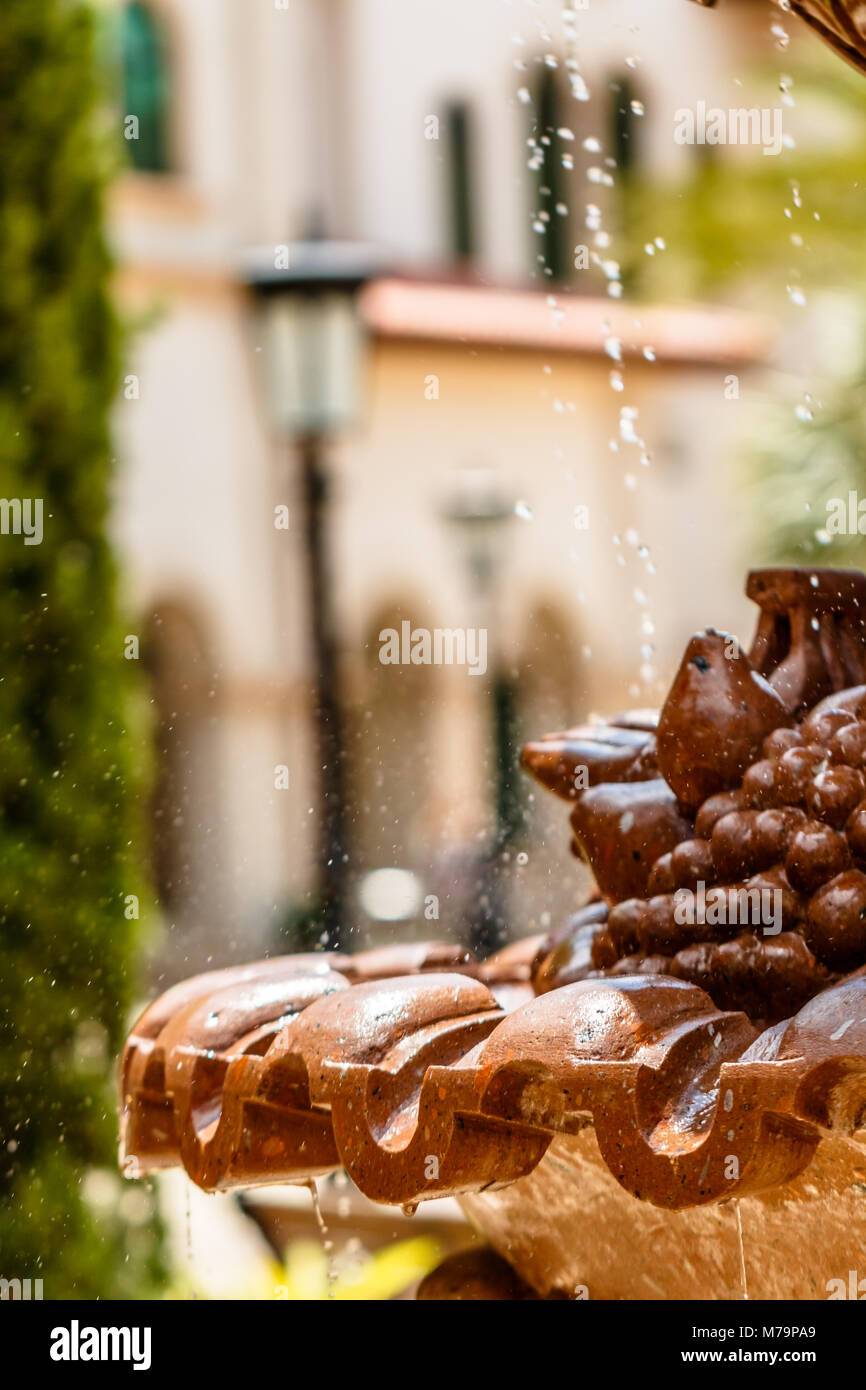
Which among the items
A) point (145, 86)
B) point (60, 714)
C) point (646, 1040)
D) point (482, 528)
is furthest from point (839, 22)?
point (145, 86)

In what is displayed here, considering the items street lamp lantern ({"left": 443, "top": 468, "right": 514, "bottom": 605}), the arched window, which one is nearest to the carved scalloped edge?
street lamp lantern ({"left": 443, "top": 468, "right": 514, "bottom": 605})

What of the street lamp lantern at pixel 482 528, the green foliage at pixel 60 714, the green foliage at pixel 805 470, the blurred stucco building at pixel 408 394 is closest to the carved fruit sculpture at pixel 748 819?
the green foliage at pixel 60 714

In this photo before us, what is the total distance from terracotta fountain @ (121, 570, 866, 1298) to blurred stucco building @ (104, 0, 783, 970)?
10912 mm

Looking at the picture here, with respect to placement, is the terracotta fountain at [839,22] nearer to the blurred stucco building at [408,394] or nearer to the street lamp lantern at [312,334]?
the street lamp lantern at [312,334]

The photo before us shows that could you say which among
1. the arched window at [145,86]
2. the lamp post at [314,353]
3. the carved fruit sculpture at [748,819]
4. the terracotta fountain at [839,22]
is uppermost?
the arched window at [145,86]

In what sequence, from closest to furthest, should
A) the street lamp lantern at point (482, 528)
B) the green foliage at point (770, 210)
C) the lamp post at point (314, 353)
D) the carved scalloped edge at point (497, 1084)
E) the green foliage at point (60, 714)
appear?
the carved scalloped edge at point (497, 1084), the green foliage at point (60, 714), the lamp post at point (314, 353), the street lamp lantern at point (482, 528), the green foliage at point (770, 210)

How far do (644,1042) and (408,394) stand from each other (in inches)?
598

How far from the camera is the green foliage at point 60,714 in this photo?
13.7ft

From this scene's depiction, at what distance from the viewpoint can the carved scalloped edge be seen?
1.07 meters

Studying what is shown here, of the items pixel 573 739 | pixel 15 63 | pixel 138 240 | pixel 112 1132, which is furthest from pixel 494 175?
pixel 573 739

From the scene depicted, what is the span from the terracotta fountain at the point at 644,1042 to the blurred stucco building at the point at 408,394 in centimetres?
1091

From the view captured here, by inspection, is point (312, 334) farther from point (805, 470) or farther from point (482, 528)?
point (805, 470)

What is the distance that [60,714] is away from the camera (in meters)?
4.43

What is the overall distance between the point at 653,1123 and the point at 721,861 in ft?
1.01
